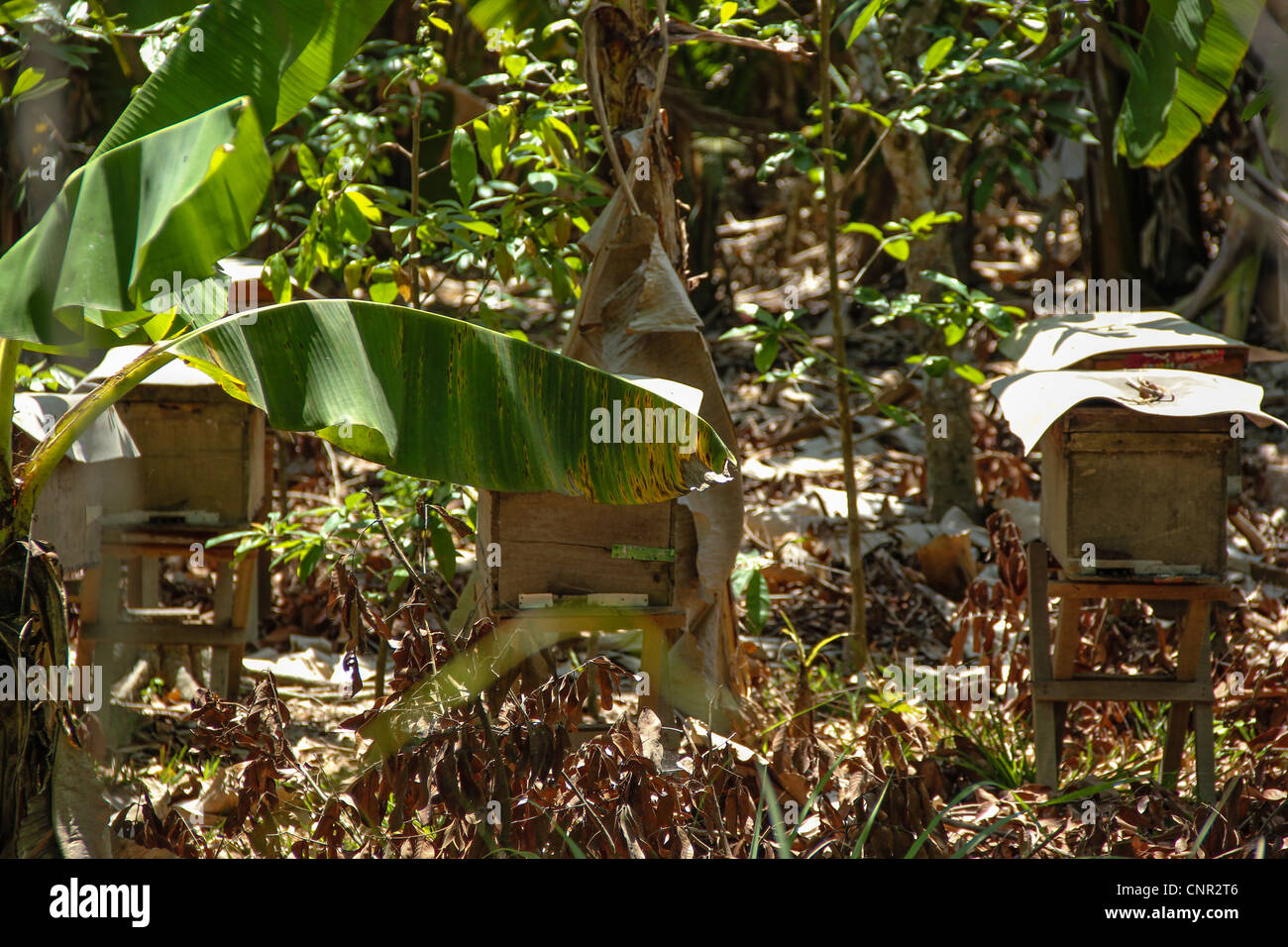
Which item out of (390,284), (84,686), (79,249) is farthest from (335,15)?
(84,686)

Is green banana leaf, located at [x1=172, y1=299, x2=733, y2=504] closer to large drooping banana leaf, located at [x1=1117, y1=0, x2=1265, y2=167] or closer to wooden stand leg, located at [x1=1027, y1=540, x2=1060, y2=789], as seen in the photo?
wooden stand leg, located at [x1=1027, y1=540, x2=1060, y2=789]

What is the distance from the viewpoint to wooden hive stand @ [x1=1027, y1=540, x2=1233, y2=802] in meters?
3.96

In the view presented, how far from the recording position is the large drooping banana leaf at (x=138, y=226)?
2340mm

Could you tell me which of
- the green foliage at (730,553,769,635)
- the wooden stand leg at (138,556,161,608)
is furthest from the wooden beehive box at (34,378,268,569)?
the green foliage at (730,553,769,635)

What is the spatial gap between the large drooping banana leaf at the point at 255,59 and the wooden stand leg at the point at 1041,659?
2863 millimetres

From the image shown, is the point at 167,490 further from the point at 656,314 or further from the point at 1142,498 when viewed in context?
the point at 1142,498

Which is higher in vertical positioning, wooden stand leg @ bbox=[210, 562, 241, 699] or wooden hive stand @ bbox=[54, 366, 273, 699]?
wooden hive stand @ bbox=[54, 366, 273, 699]

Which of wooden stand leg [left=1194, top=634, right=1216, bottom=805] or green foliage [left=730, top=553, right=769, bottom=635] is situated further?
green foliage [left=730, top=553, right=769, bottom=635]

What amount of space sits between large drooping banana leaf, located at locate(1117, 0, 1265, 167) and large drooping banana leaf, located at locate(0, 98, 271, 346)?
2.79 metres

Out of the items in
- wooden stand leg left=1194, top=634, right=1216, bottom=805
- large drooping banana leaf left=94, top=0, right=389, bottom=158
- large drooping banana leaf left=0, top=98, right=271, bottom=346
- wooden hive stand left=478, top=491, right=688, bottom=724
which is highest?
large drooping banana leaf left=94, top=0, right=389, bottom=158

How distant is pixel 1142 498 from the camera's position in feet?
12.2

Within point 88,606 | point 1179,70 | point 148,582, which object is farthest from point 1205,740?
point 148,582

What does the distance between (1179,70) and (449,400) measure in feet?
11.8

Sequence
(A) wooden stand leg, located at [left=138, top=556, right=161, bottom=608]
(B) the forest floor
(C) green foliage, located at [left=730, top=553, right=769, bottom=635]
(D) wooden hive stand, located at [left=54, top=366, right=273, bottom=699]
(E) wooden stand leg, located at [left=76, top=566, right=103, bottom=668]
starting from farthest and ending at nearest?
(A) wooden stand leg, located at [left=138, top=556, right=161, bottom=608] < (C) green foliage, located at [left=730, top=553, right=769, bottom=635] < (E) wooden stand leg, located at [left=76, top=566, right=103, bottom=668] < (D) wooden hive stand, located at [left=54, top=366, right=273, bottom=699] < (B) the forest floor
